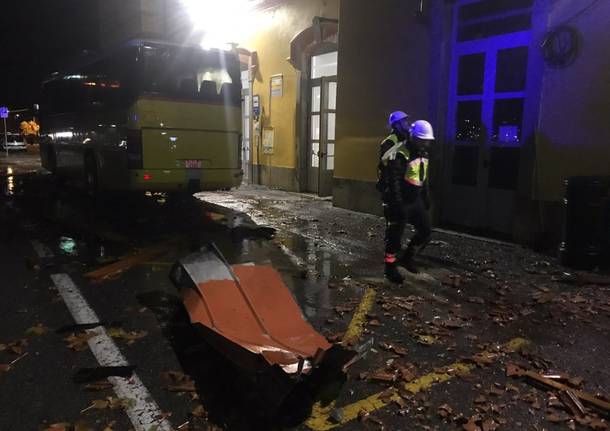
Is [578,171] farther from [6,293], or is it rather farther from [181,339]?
[6,293]

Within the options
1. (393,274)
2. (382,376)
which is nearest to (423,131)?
(393,274)

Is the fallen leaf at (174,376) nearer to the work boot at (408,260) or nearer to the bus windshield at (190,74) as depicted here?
the work boot at (408,260)

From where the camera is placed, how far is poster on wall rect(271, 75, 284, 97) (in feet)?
47.8

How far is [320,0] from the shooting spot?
1273 cm

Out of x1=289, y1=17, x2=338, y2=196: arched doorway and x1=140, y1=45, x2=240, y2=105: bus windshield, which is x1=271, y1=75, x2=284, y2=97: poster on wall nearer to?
x1=289, y1=17, x2=338, y2=196: arched doorway

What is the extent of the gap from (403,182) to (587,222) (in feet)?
8.55

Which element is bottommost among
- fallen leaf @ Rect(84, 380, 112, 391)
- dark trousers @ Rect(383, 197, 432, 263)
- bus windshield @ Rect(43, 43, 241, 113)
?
fallen leaf @ Rect(84, 380, 112, 391)

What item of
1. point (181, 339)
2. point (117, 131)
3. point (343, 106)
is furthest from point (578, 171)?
point (117, 131)

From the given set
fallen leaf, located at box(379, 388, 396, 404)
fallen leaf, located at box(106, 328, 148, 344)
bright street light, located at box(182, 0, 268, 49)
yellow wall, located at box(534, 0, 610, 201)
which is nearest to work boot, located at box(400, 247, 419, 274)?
yellow wall, located at box(534, 0, 610, 201)

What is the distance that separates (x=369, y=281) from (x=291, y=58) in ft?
30.4

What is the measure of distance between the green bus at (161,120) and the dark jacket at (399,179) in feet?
17.0

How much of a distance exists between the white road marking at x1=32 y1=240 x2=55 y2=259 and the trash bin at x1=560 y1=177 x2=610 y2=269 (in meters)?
7.30

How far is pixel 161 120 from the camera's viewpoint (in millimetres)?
9852

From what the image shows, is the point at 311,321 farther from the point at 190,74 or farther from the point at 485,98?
the point at 190,74
